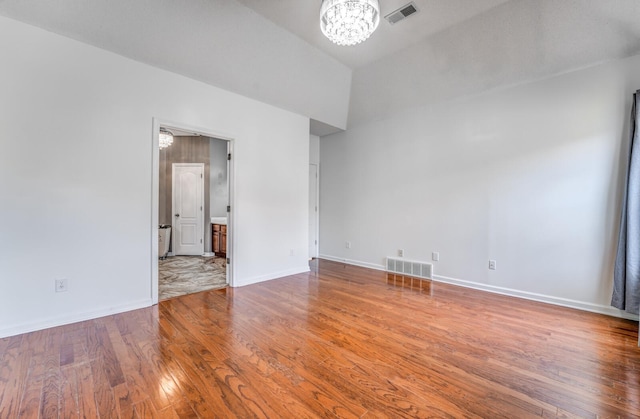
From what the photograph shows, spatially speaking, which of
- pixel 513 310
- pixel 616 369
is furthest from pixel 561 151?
pixel 616 369

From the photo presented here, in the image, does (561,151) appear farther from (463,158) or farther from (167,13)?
(167,13)

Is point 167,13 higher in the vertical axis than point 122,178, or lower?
higher

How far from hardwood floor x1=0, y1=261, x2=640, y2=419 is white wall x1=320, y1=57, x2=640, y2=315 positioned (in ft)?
1.93

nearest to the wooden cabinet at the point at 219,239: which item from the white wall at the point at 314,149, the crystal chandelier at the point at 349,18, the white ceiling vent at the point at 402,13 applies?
the white wall at the point at 314,149

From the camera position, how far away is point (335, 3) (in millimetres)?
2242

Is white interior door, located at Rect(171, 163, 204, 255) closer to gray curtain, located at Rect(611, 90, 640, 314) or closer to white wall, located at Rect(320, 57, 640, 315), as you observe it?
white wall, located at Rect(320, 57, 640, 315)

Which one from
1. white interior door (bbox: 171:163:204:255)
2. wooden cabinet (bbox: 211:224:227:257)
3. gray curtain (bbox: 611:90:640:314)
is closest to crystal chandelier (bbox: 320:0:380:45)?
gray curtain (bbox: 611:90:640:314)

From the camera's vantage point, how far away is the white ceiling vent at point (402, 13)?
2.74 metres

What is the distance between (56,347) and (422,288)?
12.9 ft

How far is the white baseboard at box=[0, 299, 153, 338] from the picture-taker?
237cm

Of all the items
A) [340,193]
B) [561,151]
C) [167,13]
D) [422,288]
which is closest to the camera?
[167,13]

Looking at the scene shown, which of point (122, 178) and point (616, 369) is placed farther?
point (122, 178)

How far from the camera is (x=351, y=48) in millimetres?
3584

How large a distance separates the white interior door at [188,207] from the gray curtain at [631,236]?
266 inches
